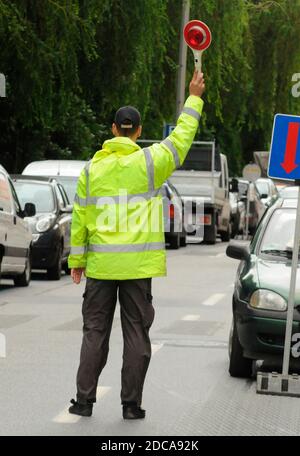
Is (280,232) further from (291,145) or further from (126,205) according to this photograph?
(126,205)

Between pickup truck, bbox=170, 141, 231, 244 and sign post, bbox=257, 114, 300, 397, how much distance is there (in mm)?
27150

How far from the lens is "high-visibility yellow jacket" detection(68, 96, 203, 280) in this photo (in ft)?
28.2

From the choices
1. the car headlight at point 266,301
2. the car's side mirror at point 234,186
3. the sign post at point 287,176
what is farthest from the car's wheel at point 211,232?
the car headlight at point 266,301

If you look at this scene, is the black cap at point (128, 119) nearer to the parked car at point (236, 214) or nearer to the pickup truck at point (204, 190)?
the pickup truck at point (204, 190)

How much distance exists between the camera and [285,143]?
37.4 feet

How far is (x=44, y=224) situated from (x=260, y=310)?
1179cm

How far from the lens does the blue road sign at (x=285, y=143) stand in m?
11.3

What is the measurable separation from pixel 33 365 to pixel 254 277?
1848 mm

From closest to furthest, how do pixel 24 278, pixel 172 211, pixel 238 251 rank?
pixel 238 251 < pixel 24 278 < pixel 172 211

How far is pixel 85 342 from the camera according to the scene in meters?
8.70

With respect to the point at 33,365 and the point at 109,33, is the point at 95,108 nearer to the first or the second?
the point at 109,33

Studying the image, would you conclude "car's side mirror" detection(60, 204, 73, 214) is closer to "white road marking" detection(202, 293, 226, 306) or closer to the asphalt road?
"white road marking" detection(202, 293, 226, 306)

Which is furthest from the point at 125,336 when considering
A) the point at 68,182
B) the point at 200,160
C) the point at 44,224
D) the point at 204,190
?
the point at 200,160
